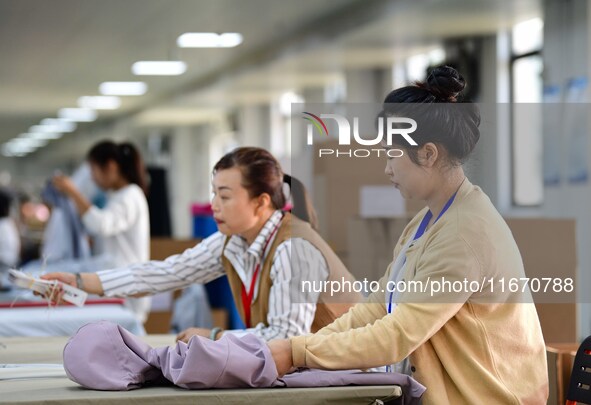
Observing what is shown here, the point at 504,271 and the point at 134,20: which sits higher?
the point at 134,20

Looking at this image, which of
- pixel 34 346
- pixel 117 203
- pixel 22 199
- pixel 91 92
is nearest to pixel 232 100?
pixel 91 92

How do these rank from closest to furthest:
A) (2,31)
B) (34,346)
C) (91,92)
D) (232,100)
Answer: (34,346)
(2,31)
(91,92)
(232,100)

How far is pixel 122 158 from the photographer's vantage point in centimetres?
532

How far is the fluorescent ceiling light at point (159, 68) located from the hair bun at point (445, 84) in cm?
1086

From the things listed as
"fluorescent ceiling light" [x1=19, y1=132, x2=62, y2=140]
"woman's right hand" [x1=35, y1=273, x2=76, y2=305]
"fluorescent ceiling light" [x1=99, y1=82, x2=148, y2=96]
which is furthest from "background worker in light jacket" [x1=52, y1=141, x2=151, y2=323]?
"fluorescent ceiling light" [x1=19, y1=132, x2=62, y2=140]

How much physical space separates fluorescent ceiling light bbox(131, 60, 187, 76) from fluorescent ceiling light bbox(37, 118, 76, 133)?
6342 mm

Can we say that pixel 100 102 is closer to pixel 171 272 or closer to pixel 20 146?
pixel 20 146

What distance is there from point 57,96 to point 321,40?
6.51 meters

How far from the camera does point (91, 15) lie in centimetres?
967

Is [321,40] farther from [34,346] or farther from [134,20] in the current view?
[34,346]

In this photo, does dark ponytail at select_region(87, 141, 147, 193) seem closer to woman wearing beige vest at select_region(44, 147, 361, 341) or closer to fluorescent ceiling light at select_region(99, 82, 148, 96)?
woman wearing beige vest at select_region(44, 147, 361, 341)

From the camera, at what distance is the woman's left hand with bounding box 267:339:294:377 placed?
2.00m

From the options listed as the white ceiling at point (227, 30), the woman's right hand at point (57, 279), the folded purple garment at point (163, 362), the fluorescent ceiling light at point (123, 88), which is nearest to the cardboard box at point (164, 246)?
Result: the white ceiling at point (227, 30)

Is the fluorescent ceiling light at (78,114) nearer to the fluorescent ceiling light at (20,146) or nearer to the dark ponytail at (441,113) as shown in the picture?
the fluorescent ceiling light at (20,146)
